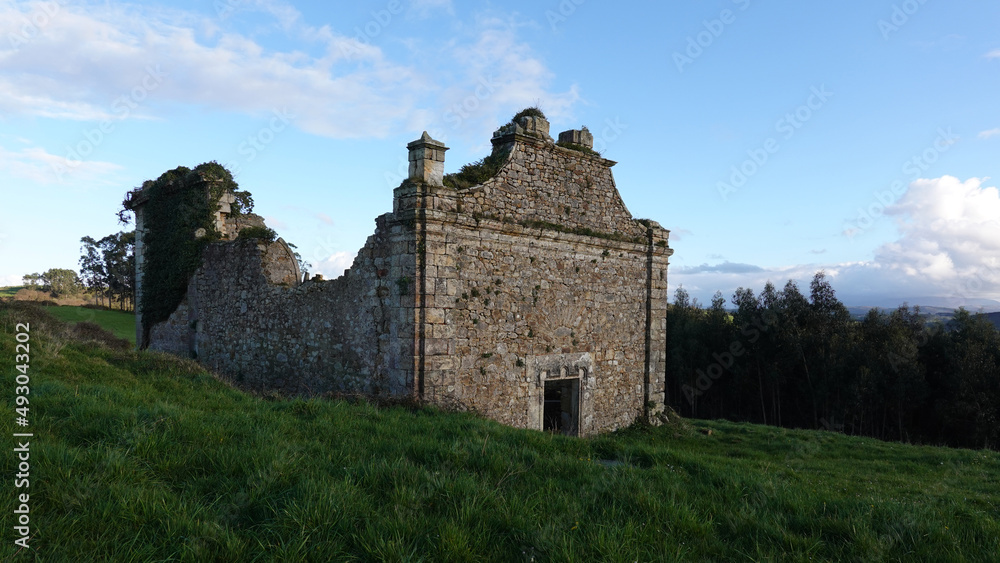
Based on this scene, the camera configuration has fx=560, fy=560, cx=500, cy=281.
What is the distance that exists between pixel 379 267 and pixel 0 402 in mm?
5814

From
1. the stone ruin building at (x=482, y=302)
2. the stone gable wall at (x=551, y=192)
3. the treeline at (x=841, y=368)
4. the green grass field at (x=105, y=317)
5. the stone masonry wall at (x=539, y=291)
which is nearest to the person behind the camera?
the stone ruin building at (x=482, y=302)

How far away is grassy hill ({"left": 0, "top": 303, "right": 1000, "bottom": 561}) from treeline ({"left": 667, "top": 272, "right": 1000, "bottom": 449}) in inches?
943

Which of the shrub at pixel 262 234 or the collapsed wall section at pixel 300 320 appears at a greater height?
the shrub at pixel 262 234

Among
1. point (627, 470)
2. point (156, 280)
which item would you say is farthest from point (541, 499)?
point (156, 280)

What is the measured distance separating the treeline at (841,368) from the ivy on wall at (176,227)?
23.3 m

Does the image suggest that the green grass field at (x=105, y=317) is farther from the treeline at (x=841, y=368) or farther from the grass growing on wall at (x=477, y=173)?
the treeline at (x=841, y=368)

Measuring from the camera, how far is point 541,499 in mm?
4570

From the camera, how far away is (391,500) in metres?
4.23

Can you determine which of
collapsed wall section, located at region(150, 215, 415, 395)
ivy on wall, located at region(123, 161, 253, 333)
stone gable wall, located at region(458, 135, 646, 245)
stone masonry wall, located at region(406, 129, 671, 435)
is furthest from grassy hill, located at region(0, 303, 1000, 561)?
ivy on wall, located at region(123, 161, 253, 333)

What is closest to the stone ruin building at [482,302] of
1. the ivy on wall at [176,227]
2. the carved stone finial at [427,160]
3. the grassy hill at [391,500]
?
the carved stone finial at [427,160]

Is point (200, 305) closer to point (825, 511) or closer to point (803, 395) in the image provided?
point (825, 511)

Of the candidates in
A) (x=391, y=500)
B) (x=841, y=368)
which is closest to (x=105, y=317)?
(x=391, y=500)

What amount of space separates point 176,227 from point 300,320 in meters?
6.93

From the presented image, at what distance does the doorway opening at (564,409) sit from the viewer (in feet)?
41.8
